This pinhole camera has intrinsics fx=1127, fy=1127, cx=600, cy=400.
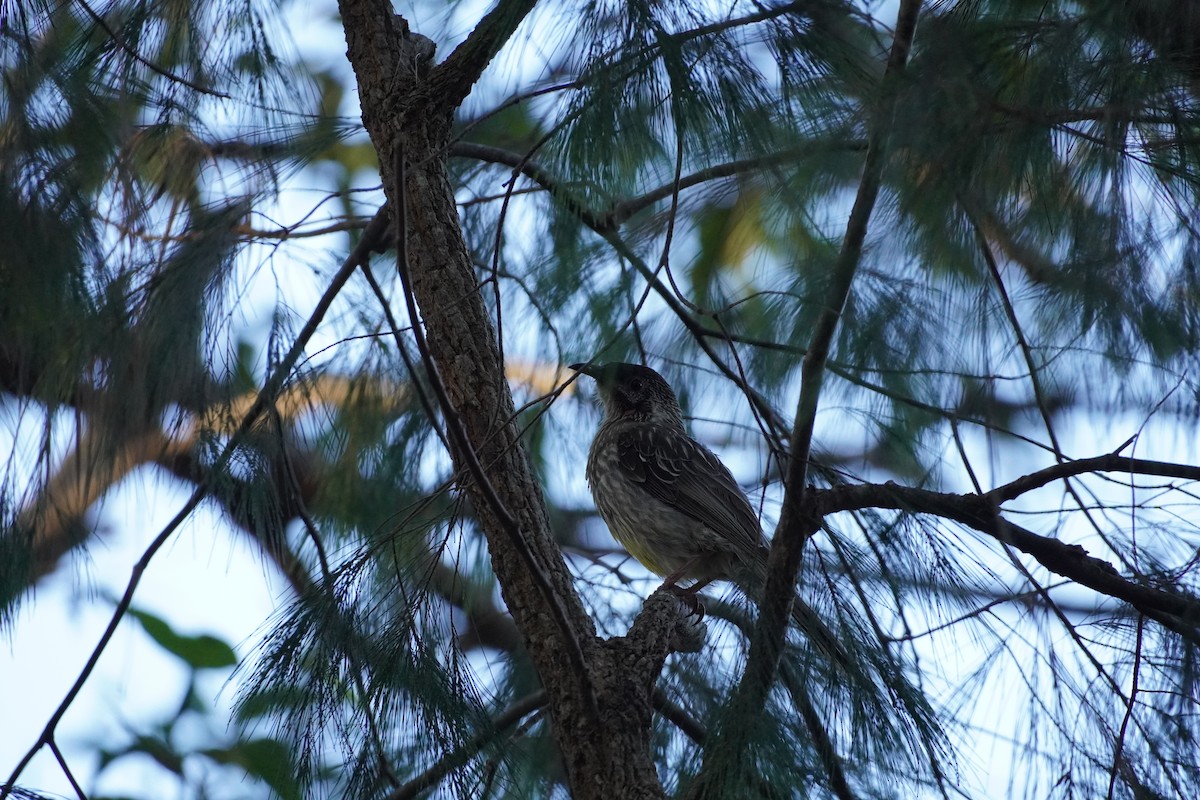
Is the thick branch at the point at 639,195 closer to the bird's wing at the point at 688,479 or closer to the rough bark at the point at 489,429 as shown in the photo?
the rough bark at the point at 489,429

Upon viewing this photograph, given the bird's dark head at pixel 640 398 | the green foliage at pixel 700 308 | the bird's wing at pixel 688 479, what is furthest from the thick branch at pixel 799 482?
the bird's dark head at pixel 640 398

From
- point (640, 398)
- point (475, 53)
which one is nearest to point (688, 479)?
point (640, 398)

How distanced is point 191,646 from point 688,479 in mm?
2516

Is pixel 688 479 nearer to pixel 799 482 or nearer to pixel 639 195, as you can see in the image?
pixel 639 195

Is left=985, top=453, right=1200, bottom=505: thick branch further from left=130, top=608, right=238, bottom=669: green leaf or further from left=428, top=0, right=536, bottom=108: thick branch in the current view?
left=130, top=608, right=238, bottom=669: green leaf

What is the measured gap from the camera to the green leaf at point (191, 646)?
5109 millimetres

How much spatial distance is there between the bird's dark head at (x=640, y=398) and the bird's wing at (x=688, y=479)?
12 cm

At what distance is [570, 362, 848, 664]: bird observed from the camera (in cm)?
417

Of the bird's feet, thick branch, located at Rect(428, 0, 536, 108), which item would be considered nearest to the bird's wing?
the bird's feet

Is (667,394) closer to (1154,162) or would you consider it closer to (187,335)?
(187,335)

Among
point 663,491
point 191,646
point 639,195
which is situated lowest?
point 191,646

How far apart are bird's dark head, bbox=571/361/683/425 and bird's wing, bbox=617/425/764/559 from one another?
121 mm

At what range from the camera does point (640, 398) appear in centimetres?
471

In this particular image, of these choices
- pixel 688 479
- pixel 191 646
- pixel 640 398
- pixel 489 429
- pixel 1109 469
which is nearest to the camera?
pixel 1109 469
